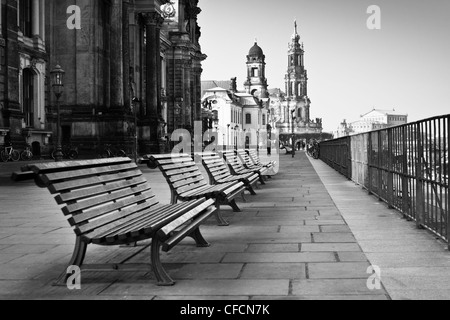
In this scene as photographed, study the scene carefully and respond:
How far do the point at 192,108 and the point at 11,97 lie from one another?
43.5 m

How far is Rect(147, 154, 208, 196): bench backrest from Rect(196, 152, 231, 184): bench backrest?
2.75 feet

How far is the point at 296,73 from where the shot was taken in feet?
627

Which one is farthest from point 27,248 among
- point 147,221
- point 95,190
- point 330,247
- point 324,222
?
point 324,222

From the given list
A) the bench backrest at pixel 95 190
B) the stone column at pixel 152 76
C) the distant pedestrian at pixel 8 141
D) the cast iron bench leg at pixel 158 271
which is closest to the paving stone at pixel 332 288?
the cast iron bench leg at pixel 158 271

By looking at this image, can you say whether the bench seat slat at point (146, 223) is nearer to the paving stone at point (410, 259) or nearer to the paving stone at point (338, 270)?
the paving stone at point (338, 270)

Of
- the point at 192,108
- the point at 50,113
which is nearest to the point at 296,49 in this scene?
the point at 192,108

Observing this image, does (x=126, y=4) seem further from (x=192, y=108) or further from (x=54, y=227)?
(x=192, y=108)

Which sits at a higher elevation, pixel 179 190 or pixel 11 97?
pixel 11 97

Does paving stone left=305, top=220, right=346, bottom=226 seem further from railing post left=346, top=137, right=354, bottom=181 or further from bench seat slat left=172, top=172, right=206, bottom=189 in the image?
railing post left=346, top=137, right=354, bottom=181

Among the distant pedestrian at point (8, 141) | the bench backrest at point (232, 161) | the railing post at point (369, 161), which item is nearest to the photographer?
the railing post at point (369, 161)

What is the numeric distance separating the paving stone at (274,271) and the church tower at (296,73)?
186506mm

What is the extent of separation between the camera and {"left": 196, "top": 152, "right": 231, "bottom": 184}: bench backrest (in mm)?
10742

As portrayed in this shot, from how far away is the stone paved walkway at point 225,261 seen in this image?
4809 millimetres
